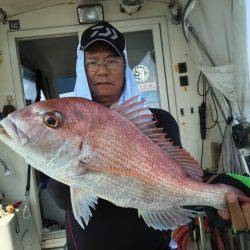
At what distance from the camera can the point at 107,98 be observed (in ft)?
4.87

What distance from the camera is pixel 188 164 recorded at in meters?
1.19

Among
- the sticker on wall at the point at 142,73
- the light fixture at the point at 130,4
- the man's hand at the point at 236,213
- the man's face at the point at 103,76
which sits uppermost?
the light fixture at the point at 130,4

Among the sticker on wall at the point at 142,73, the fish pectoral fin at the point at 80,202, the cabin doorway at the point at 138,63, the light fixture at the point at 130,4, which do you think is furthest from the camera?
the sticker on wall at the point at 142,73

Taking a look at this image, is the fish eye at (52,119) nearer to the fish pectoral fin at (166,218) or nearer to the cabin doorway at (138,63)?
the fish pectoral fin at (166,218)

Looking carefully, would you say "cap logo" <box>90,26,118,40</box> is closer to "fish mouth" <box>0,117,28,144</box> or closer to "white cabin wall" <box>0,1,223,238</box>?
"fish mouth" <box>0,117,28,144</box>

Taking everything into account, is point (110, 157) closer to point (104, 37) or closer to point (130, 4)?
point (104, 37)

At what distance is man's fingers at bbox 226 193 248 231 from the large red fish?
0.08 ft

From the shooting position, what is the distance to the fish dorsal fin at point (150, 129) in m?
1.07

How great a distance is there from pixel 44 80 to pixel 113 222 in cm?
609

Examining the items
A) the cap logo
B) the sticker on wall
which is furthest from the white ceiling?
the cap logo

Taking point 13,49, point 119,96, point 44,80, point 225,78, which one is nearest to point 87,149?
point 119,96


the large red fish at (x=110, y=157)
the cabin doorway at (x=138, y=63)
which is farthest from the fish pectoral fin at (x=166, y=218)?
the cabin doorway at (x=138, y=63)

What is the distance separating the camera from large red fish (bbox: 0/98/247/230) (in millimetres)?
926

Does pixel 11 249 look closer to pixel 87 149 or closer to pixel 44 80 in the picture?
pixel 87 149
